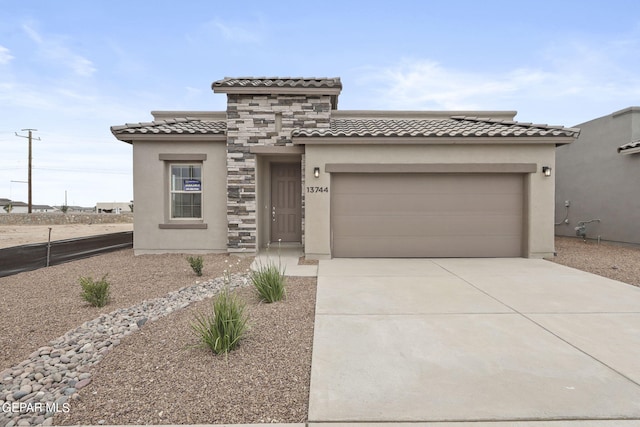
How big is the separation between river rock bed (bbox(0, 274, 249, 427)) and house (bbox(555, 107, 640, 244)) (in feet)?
48.3

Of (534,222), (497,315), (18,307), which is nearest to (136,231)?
(18,307)

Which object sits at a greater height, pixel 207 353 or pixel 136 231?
pixel 136 231

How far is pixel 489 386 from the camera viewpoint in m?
2.91

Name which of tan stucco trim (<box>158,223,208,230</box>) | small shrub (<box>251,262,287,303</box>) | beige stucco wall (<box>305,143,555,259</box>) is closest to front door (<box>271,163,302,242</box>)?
beige stucco wall (<box>305,143,555,259</box>)

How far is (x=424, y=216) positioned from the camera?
9312mm

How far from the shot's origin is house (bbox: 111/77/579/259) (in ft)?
29.9

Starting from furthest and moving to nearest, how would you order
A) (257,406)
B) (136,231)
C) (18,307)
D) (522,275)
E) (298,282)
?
(136,231) < (522,275) < (298,282) < (18,307) < (257,406)

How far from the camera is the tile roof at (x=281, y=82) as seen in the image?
962 cm

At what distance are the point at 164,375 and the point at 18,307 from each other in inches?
159

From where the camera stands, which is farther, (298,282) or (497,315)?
(298,282)

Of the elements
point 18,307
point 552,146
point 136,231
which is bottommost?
point 18,307

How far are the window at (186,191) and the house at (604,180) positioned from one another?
1474 cm

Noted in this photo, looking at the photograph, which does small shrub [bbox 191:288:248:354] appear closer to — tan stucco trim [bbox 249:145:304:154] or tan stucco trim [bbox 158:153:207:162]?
tan stucco trim [bbox 249:145:304:154]

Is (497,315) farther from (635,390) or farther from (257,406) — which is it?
(257,406)
